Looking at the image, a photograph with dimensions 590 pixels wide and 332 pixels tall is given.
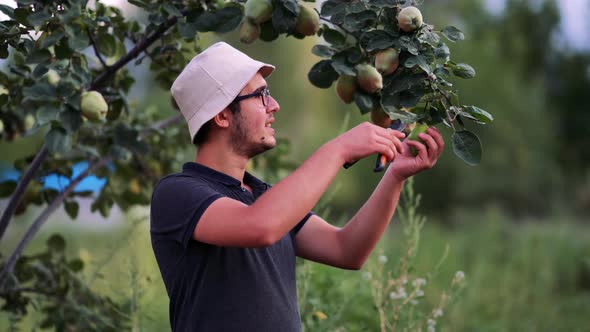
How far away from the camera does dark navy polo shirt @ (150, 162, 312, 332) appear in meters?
1.83

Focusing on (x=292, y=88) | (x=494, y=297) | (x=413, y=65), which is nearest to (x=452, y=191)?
(x=292, y=88)

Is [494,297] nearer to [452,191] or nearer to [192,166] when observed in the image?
[192,166]

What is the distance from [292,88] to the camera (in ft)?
69.4

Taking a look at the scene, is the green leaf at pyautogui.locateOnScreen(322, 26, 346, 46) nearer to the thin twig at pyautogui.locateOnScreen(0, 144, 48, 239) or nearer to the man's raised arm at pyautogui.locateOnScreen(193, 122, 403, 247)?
the man's raised arm at pyautogui.locateOnScreen(193, 122, 403, 247)

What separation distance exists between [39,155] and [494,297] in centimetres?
418

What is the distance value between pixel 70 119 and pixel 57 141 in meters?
0.07

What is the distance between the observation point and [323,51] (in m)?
2.35

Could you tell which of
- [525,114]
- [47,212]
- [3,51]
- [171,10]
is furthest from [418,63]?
[525,114]

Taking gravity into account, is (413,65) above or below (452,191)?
above

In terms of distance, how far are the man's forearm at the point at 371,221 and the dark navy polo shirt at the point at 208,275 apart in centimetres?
30

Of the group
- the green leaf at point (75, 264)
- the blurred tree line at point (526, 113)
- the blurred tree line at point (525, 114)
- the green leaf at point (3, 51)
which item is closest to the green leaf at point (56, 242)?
the green leaf at point (75, 264)

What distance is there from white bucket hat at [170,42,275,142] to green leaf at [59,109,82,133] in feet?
0.95

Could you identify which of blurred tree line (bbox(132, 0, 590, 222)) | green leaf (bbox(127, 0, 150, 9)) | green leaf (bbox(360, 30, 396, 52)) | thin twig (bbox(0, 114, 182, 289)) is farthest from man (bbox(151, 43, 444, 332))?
blurred tree line (bbox(132, 0, 590, 222))

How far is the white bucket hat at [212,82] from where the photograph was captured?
1.95 m
